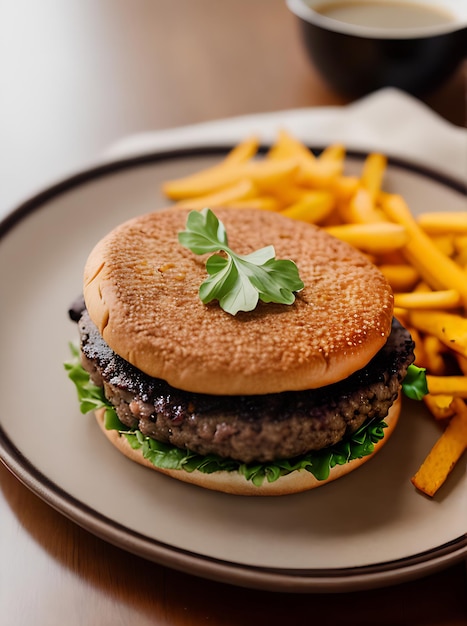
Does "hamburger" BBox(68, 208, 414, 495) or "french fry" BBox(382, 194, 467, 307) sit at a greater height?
"hamburger" BBox(68, 208, 414, 495)

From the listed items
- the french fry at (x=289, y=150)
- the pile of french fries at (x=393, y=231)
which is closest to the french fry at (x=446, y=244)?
the pile of french fries at (x=393, y=231)

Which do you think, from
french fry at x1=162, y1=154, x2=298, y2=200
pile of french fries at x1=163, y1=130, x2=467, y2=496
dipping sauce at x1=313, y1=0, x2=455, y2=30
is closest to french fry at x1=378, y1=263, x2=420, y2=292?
pile of french fries at x1=163, y1=130, x2=467, y2=496

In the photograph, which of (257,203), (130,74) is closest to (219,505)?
(257,203)

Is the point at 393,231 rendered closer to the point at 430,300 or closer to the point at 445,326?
the point at 430,300

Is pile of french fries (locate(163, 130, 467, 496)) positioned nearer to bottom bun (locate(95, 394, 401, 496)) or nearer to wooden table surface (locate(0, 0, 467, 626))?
bottom bun (locate(95, 394, 401, 496))

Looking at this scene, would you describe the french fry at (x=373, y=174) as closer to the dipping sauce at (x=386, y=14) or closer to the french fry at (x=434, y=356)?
the french fry at (x=434, y=356)

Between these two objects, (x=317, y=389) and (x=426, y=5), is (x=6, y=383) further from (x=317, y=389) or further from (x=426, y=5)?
(x=426, y=5)
